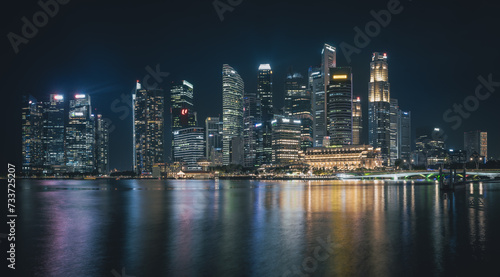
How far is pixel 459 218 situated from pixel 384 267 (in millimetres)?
24141

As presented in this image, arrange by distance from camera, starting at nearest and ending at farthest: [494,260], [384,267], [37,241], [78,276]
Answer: [78,276] → [384,267] → [494,260] → [37,241]

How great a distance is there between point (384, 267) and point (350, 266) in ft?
5.71

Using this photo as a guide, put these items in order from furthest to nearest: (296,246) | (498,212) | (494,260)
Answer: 1. (498,212)
2. (296,246)
3. (494,260)

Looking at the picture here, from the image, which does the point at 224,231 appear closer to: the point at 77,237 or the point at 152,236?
the point at 152,236

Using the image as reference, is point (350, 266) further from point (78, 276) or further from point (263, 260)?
point (78, 276)

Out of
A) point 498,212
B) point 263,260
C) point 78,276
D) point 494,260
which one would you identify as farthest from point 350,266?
point 498,212

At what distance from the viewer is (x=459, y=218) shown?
40125 millimetres

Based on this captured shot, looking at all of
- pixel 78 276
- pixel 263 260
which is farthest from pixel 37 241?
pixel 263 260

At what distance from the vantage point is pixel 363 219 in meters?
39.2

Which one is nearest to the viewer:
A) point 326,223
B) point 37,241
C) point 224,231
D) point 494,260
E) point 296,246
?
point 494,260

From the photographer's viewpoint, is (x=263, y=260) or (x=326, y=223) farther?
(x=326, y=223)

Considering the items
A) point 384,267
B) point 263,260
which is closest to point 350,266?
point 384,267

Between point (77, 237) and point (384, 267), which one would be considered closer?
point (384, 267)

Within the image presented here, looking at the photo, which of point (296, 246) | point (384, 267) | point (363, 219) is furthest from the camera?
point (363, 219)
